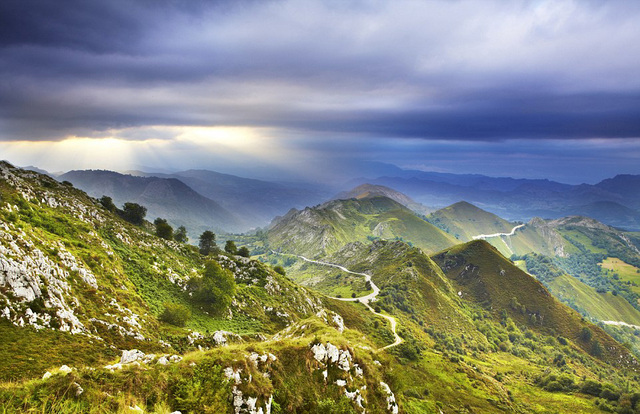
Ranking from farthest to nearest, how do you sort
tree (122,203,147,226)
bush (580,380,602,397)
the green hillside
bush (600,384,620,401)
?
bush (580,380,602,397)
bush (600,384,620,401)
tree (122,203,147,226)
the green hillside

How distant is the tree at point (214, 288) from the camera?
60.8 meters

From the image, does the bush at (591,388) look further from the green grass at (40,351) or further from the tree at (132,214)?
the tree at (132,214)

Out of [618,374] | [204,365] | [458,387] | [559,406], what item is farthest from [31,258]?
[618,374]

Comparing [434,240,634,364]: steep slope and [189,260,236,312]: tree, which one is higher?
[189,260,236,312]: tree

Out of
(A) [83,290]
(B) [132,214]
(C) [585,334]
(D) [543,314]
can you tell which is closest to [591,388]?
(C) [585,334]

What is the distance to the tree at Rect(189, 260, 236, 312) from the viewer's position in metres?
60.8

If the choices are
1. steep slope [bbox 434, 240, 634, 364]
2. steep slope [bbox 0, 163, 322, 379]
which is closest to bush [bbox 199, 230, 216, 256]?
steep slope [bbox 0, 163, 322, 379]

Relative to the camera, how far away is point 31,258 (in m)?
33.1

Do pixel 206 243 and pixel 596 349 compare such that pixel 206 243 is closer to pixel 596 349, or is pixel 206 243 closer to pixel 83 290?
pixel 83 290

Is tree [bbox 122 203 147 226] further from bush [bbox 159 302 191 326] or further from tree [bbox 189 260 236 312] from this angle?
bush [bbox 159 302 191 326]

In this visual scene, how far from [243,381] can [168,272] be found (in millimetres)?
49642

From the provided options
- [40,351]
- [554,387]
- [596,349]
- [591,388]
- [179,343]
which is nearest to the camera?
[40,351]

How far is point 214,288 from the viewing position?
2418 inches

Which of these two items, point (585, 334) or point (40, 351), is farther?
point (585, 334)
